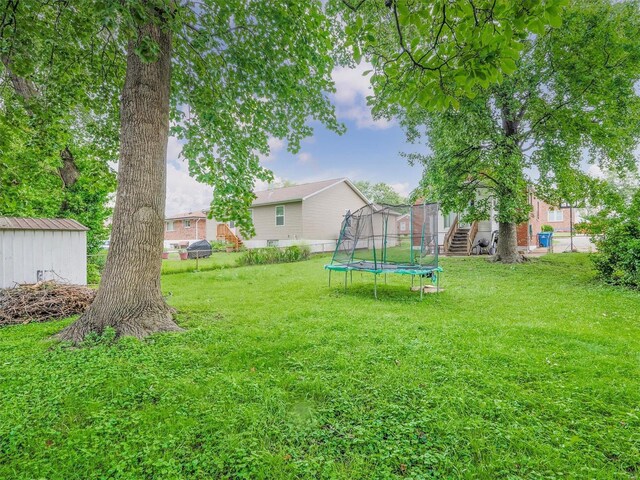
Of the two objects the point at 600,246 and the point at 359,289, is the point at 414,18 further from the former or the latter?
the point at 600,246

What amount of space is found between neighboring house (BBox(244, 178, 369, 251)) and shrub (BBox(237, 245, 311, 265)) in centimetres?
303

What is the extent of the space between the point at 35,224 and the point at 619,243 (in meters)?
12.3

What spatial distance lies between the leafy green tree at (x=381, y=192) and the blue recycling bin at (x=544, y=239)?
91.4ft

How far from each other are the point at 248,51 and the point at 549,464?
244 inches

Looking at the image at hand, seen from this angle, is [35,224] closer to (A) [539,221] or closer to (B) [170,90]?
(B) [170,90]

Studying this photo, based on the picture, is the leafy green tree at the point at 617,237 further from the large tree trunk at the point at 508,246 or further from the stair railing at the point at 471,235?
the stair railing at the point at 471,235

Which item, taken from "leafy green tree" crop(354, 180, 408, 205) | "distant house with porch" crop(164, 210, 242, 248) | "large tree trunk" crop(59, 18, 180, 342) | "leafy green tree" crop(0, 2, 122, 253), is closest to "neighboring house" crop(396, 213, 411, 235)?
"large tree trunk" crop(59, 18, 180, 342)

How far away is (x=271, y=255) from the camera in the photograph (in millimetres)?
14336

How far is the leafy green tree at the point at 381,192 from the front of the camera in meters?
47.2

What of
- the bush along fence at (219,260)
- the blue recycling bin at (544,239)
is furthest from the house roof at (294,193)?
the blue recycling bin at (544,239)

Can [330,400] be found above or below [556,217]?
below

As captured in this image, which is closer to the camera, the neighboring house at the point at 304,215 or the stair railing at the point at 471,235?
the stair railing at the point at 471,235

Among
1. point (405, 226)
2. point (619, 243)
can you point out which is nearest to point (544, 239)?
point (405, 226)

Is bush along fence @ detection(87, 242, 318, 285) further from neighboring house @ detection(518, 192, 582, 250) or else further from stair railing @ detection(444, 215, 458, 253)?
neighboring house @ detection(518, 192, 582, 250)
